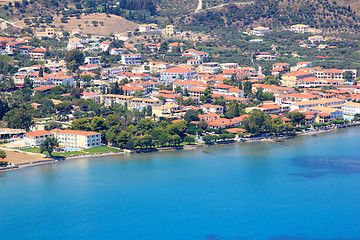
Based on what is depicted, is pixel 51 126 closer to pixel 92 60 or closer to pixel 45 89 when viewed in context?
pixel 45 89

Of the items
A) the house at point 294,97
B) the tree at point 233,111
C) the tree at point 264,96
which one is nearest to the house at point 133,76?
the tree at point 264,96

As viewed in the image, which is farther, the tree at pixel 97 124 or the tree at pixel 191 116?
the tree at pixel 191 116

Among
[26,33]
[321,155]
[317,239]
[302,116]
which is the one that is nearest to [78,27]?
[26,33]

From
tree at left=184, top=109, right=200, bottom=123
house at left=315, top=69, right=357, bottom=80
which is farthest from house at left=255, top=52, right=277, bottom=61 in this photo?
tree at left=184, top=109, right=200, bottom=123

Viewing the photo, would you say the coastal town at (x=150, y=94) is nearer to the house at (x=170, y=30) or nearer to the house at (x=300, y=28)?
the house at (x=170, y=30)

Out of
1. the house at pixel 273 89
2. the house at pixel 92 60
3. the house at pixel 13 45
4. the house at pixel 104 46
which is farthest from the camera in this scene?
the house at pixel 104 46

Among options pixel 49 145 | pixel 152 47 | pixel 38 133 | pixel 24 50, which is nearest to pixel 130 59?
pixel 152 47
